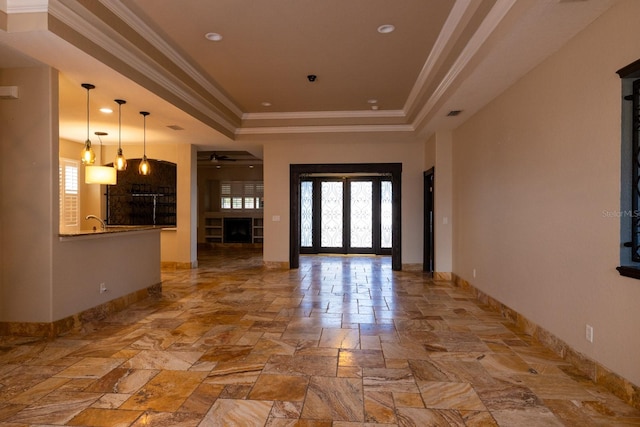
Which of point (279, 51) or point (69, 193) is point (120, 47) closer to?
point (279, 51)

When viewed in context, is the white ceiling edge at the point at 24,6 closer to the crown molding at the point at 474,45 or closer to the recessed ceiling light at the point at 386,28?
the recessed ceiling light at the point at 386,28

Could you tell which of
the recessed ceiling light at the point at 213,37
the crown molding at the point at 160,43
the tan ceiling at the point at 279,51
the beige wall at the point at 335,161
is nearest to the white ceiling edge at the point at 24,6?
the tan ceiling at the point at 279,51

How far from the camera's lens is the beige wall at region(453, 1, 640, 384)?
107 inches

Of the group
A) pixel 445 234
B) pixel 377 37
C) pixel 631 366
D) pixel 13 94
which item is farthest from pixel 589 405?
pixel 13 94

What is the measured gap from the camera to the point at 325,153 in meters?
8.44

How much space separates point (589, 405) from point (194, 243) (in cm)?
771

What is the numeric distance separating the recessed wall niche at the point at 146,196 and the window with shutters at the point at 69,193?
56.3 inches

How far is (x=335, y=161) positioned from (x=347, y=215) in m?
2.88

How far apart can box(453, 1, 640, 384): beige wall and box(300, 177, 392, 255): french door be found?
5.64 meters

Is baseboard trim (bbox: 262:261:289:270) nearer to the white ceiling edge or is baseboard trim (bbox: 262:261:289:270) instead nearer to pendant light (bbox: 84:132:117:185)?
pendant light (bbox: 84:132:117:185)

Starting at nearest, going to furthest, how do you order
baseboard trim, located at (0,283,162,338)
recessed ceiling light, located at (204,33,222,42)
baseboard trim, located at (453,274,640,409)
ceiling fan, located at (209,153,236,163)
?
baseboard trim, located at (453,274,640,409), baseboard trim, located at (0,283,162,338), recessed ceiling light, located at (204,33,222,42), ceiling fan, located at (209,153,236,163)

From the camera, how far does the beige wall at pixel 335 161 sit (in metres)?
8.32

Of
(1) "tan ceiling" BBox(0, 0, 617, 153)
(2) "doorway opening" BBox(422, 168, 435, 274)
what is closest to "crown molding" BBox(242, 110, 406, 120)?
(1) "tan ceiling" BBox(0, 0, 617, 153)

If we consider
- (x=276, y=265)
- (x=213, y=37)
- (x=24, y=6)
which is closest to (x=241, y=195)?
(x=276, y=265)
